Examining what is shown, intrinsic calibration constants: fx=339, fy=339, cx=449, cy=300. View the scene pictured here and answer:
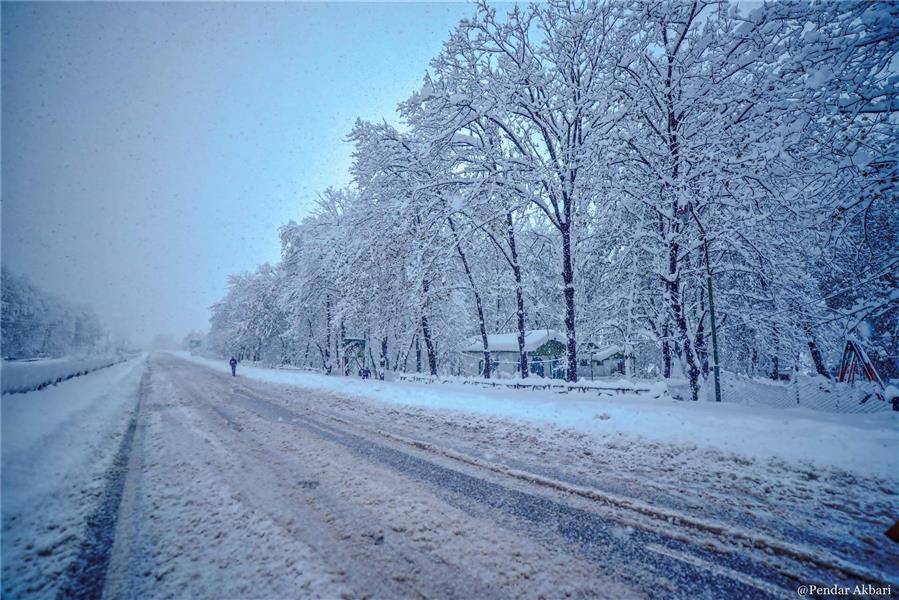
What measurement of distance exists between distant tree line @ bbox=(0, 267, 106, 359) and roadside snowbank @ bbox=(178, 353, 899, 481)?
63353 mm

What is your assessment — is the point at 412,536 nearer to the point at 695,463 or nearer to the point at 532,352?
the point at 695,463

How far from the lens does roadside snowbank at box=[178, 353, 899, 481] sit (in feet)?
18.6

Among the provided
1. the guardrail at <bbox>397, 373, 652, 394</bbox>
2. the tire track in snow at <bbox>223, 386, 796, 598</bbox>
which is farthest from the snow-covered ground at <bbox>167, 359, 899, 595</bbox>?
the guardrail at <bbox>397, 373, 652, 394</bbox>

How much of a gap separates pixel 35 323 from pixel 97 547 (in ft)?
248

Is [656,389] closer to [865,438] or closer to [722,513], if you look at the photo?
[865,438]

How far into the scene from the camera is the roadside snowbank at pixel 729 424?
223 inches

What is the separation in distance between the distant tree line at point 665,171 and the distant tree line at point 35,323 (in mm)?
58659

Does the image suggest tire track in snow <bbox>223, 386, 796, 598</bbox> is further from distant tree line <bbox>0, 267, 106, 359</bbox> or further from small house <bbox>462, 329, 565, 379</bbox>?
distant tree line <bbox>0, 267, 106, 359</bbox>

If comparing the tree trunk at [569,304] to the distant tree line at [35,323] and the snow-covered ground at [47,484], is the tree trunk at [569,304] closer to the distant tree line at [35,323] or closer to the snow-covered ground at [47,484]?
the snow-covered ground at [47,484]

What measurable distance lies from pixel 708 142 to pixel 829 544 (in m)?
11.6

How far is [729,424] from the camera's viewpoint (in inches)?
294

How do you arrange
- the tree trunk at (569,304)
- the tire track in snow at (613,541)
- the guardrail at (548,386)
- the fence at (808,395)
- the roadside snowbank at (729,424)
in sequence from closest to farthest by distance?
the tire track in snow at (613,541)
the roadside snowbank at (729,424)
the fence at (808,395)
the guardrail at (548,386)
the tree trunk at (569,304)

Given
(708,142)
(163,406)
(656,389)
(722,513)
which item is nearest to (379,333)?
(163,406)

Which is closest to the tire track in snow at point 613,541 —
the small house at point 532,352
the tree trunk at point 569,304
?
the tree trunk at point 569,304
